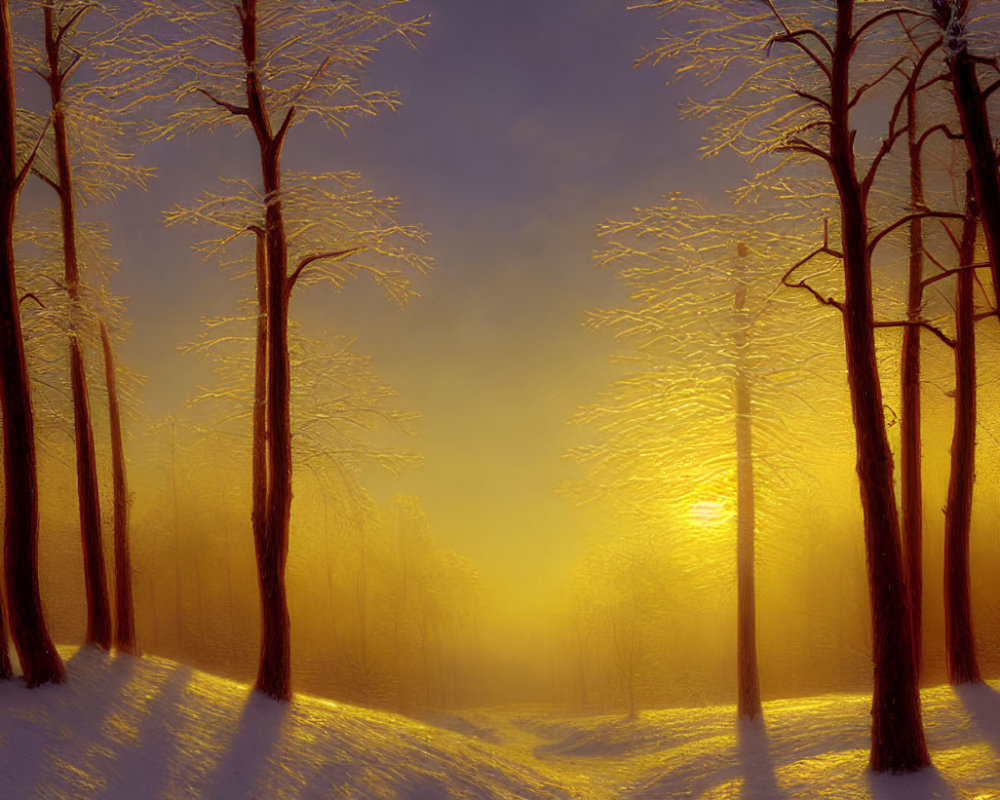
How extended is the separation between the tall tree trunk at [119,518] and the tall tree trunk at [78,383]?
1.40 meters

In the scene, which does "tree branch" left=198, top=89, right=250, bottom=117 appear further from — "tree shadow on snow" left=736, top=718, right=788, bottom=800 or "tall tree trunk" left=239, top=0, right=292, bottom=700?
"tree shadow on snow" left=736, top=718, right=788, bottom=800

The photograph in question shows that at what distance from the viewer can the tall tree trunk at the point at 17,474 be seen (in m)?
8.59

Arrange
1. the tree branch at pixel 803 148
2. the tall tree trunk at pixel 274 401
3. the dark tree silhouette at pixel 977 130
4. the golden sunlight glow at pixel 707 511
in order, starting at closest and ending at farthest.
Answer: the dark tree silhouette at pixel 977 130 → the tree branch at pixel 803 148 → the tall tree trunk at pixel 274 401 → the golden sunlight glow at pixel 707 511

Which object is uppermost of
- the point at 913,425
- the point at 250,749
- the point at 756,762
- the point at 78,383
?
the point at 78,383

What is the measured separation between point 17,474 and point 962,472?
14829mm

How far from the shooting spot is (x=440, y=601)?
1511 inches

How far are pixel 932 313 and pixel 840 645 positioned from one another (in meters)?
28.2

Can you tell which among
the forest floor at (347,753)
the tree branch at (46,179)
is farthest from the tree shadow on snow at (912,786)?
the tree branch at (46,179)

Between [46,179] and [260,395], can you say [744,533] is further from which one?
[46,179]

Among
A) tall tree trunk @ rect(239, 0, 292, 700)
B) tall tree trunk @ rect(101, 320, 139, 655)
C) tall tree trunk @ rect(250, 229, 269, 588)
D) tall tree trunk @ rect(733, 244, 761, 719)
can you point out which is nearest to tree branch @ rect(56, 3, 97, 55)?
tall tree trunk @ rect(239, 0, 292, 700)

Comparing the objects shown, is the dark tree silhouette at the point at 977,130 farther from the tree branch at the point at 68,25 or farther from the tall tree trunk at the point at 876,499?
the tree branch at the point at 68,25

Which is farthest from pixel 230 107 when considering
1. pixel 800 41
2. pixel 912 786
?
pixel 912 786

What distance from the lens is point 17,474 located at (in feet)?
28.7

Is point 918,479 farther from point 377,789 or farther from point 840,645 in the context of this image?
point 840,645
